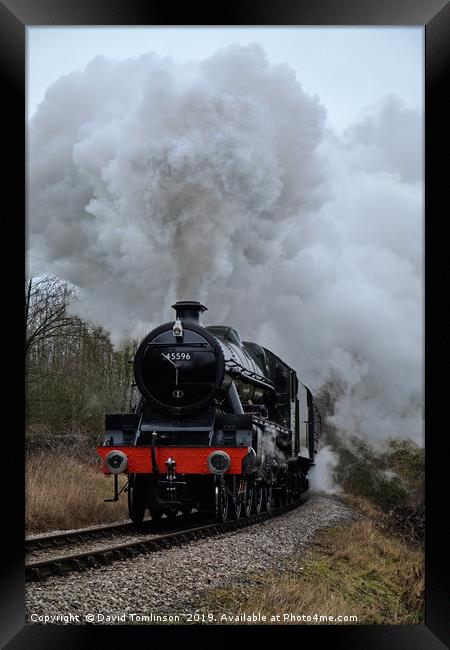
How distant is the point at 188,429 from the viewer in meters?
10.5

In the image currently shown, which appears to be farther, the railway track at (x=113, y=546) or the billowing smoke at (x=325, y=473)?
the billowing smoke at (x=325, y=473)

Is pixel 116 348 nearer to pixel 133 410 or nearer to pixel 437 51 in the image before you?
pixel 133 410

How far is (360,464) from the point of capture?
10898mm

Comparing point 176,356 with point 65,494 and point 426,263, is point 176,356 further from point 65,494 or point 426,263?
point 426,263

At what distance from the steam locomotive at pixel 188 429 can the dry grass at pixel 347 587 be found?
1854 millimetres

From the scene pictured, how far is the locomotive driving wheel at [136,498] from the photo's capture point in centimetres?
1034

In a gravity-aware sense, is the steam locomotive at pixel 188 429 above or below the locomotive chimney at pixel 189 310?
below

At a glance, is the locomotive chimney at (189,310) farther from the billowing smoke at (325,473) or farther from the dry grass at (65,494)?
the billowing smoke at (325,473)

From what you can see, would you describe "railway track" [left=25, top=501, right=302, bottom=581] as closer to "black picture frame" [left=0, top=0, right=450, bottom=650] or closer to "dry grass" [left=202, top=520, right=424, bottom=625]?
"black picture frame" [left=0, top=0, right=450, bottom=650]

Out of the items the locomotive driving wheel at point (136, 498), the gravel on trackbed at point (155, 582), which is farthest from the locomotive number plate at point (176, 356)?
the gravel on trackbed at point (155, 582)

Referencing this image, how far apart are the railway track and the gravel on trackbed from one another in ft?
0.30

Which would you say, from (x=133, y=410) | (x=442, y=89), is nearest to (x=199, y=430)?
(x=133, y=410)

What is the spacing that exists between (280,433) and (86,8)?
799 cm

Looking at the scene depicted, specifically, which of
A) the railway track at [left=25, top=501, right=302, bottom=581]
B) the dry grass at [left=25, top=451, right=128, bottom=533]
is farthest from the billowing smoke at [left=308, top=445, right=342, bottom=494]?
the dry grass at [left=25, top=451, right=128, bottom=533]
